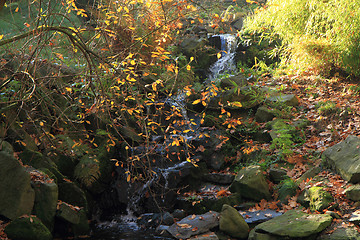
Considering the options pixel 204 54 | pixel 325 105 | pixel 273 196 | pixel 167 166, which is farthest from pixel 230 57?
pixel 273 196

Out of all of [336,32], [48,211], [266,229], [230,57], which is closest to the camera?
[266,229]

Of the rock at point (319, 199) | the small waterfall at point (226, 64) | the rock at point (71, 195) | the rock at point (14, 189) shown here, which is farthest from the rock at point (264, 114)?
the rock at point (14, 189)

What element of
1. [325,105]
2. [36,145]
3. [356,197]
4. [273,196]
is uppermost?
[36,145]

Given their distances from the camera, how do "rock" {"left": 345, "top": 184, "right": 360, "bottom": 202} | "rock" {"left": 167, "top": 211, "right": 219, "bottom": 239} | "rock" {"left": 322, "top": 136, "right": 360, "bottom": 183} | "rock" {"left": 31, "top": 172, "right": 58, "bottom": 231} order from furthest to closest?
1. "rock" {"left": 31, "top": 172, "right": 58, "bottom": 231}
2. "rock" {"left": 167, "top": 211, "right": 219, "bottom": 239}
3. "rock" {"left": 322, "top": 136, "right": 360, "bottom": 183}
4. "rock" {"left": 345, "top": 184, "right": 360, "bottom": 202}

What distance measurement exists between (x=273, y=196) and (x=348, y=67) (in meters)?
4.06

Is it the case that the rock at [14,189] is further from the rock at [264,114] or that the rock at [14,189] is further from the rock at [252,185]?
the rock at [264,114]

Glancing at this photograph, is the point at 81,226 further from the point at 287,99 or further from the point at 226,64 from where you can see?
the point at 226,64

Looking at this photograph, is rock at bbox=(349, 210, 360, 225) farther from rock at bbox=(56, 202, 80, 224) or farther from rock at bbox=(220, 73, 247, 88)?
rock at bbox=(220, 73, 247, 88)

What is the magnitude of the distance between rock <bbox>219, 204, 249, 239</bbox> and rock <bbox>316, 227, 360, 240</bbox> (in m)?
1.06

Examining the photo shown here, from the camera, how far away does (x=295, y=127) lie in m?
6.56

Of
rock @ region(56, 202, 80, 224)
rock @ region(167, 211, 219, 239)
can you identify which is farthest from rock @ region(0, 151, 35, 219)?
rock @ region(167, 211, 219, 239)

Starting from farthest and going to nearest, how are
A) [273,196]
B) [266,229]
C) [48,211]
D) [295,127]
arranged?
[295,127] → [273,196] → [48,211] → [266,229]

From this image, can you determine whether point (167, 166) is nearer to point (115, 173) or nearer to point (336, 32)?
point (115, 173)

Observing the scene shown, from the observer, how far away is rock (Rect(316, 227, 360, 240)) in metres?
3.63
